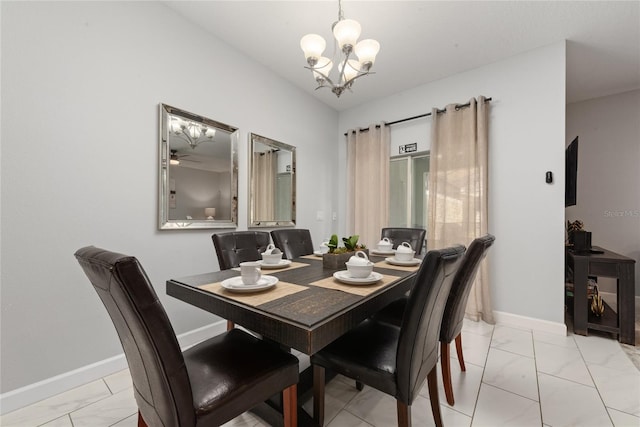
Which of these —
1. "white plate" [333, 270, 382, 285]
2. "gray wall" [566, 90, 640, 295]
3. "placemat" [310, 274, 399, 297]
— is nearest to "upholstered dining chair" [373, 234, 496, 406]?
"placemat" [310, 274, 399, 297]

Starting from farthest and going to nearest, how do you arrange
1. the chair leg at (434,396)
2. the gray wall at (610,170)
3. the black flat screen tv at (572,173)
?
the gray wall at (610,170)
the black flat screen tv at (572,173)
the chair leg at (434,396)

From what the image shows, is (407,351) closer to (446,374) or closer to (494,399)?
(446,374)

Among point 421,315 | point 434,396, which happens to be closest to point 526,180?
point 434,396

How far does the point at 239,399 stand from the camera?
916mm

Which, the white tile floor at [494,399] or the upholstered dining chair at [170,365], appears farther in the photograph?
the white tile floor at [494,399]

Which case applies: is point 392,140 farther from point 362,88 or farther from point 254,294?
point 254,294

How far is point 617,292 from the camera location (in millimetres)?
2322

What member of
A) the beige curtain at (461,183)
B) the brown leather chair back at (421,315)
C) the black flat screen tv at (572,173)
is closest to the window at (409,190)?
the beige curtain at (461,183)

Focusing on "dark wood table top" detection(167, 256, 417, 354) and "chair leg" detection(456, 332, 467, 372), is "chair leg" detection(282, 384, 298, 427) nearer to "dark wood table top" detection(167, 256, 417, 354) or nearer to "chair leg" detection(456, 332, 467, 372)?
"dark wood table top" detection(167, 256, 417, 354)

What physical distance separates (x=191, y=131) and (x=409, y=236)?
86.5 inches

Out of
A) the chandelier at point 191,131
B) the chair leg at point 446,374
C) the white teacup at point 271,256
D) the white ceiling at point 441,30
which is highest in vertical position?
the white ceiling at point 441,30

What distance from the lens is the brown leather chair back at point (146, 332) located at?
26.6 inches

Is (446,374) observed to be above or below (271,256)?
below

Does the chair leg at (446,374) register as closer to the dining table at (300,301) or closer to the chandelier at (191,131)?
the dining table at (300,301)
